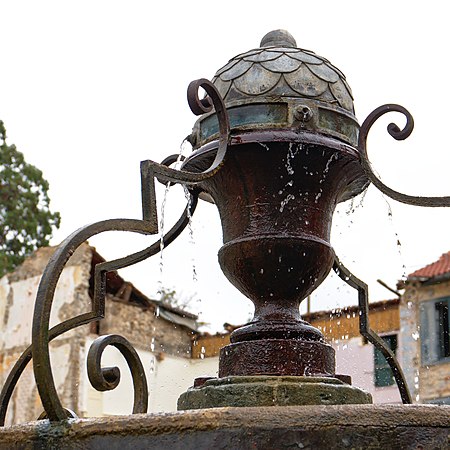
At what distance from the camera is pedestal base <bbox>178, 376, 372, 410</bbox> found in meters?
2.49

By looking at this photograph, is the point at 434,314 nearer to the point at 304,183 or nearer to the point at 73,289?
the point at 73,289

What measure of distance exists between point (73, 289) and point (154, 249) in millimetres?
16825

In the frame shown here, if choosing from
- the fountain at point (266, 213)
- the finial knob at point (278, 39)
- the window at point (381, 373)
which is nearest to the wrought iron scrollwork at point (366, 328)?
the fountain at point (266, 213)

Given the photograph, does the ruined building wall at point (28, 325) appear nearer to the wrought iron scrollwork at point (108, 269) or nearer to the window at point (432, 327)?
the window at point (432, 327)

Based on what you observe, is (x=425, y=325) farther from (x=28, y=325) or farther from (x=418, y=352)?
(x=28, y=325)

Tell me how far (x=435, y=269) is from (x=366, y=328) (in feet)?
57.5

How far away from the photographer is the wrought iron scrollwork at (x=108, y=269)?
2295 millimetres

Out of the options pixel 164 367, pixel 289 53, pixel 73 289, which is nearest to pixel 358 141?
pixel 289 53

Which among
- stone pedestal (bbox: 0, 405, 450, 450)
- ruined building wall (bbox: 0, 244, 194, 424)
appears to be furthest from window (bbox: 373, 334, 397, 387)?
stone pedestal (bbox: 0, 405, 450, 450)

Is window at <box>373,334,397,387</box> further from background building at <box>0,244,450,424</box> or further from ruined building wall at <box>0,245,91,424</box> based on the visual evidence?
ruined building wall at <box>0,245,91,424</box>

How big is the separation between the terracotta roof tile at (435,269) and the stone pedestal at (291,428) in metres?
18.2

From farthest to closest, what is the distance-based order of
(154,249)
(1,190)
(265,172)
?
(1,190) → (154,249) → (265,172)

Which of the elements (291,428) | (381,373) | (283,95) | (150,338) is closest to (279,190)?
(283,95)

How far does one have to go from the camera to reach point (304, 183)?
9.70 ft
